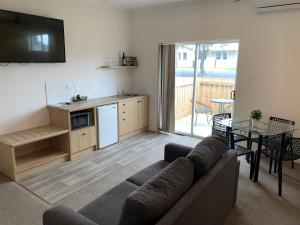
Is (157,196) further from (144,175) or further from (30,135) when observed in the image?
(30,135)

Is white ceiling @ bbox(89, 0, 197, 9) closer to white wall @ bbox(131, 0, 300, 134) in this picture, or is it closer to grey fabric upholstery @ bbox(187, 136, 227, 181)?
white wall @ bbox(131, 0, 300, 134)

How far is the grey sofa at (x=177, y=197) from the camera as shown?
1300 millimetres

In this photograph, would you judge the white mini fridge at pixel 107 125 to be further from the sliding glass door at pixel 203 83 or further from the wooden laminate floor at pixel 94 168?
the sliding glass door at pixel 203 83

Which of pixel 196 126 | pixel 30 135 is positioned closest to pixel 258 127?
pixel 196 126

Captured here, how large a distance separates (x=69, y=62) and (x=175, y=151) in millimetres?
2630

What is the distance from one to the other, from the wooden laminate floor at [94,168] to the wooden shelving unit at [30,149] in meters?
0.16

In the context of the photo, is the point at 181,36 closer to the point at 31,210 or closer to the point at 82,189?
the point at 82,189

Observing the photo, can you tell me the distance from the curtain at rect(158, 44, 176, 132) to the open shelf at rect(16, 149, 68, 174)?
235cm

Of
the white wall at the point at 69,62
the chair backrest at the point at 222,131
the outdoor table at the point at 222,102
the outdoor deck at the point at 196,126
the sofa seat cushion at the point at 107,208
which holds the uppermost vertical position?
the white wall at the point at 69,62

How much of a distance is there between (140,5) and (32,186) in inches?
152

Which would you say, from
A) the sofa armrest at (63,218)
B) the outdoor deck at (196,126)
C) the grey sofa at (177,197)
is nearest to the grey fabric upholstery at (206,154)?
→ the grey sofa at (177,197)

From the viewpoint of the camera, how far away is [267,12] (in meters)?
3.68

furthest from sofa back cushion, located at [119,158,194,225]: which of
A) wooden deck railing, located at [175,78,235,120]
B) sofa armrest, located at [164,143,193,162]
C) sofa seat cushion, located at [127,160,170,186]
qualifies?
wooden deck railing, located at [175,78,235,120]

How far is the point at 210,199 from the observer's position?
1738 mm
